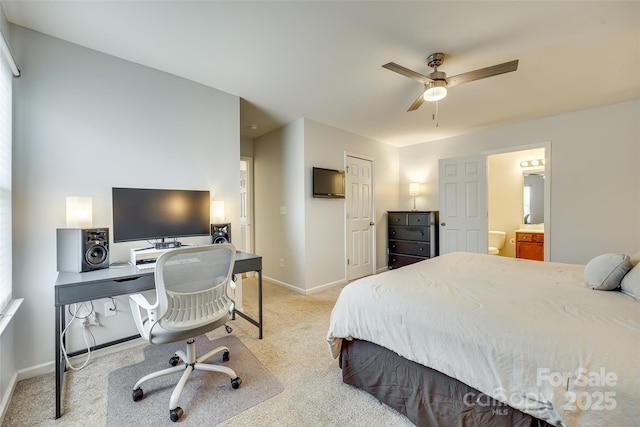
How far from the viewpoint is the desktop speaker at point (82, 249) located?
1807mm

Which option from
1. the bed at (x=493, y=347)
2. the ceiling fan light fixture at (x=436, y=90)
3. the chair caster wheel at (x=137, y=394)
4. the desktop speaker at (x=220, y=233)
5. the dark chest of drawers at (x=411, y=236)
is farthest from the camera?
the dark chest of drawers at (x=411, y=236)

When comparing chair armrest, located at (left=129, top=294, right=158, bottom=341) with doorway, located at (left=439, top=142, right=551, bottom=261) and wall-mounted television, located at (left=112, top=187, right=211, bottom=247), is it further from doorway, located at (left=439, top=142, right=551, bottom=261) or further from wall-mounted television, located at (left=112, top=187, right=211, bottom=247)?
doorway, located at (left=439, top=142, right=551, bottom=261)

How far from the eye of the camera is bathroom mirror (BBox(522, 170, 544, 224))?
15.0 ft

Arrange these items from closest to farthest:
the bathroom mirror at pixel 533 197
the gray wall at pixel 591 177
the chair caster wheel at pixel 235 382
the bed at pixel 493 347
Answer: the bed at pixel 493 347, the chair caster wheel at pixel 235 382, the gray wall at pixel 591 177, the bathroom mirror at pixel 533 197

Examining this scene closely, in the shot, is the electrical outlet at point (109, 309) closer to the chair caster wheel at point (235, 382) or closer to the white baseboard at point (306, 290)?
the chair caster wheel at point (235, 382)

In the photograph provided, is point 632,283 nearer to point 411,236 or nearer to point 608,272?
point 608,272

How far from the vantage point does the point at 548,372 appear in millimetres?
958

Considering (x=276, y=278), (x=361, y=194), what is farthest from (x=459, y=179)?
(x=276, y=278)

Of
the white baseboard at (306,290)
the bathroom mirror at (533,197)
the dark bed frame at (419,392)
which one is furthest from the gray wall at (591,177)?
the dark bed frame at (419,392)

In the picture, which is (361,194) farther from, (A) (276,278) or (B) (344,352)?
(B) (344,352)

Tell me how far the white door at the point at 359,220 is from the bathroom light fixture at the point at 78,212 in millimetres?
3200

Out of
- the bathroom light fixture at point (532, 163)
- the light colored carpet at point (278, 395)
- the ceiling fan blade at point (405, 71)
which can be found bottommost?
the light colored carpet at point (278, 395)

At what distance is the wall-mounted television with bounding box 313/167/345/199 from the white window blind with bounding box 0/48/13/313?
279 cm

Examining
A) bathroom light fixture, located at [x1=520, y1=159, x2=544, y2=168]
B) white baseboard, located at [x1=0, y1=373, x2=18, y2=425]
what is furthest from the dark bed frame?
bathroom light fixture, located at [x1=520, y1=159, x2=544, y2=168]
